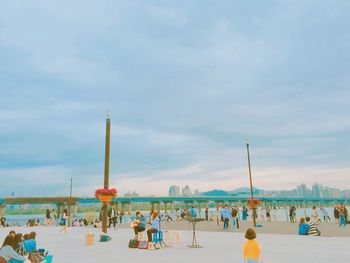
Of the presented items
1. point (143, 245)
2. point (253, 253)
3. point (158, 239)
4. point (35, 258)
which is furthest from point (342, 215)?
point (35, 258)

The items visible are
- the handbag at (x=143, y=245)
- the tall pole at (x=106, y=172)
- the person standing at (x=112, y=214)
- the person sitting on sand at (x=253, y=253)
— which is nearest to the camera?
the person sitting on sand at (x=253, y=253)

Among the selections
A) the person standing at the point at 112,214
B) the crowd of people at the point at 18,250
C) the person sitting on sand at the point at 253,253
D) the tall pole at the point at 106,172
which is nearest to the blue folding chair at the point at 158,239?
the tall pole at the point at 106,172

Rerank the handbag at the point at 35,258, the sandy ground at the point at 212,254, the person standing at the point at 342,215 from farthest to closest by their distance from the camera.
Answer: the person standing at the point at 342,215
the sandy ground at the point at 212,254
the handbag at the point at 35,258

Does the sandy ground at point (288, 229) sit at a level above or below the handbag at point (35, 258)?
below

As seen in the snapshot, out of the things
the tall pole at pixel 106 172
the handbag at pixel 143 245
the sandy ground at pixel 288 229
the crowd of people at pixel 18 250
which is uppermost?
the tall pole at pixel 106 172

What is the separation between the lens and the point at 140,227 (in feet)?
57.9

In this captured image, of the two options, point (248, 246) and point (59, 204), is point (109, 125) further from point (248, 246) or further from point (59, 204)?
point (59, 204)

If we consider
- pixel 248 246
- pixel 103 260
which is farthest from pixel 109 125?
pixel 248 246

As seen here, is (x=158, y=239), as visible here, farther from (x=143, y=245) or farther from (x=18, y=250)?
(x=18, y=250)

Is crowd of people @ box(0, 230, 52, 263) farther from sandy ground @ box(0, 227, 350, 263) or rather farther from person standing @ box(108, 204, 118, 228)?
person standing @ box(108, 204, 118, 228)

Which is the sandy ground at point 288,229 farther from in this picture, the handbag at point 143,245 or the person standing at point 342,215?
the handbag at point 143,245

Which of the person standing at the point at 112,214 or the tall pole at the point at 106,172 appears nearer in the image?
the tall pole at the point at 106,172

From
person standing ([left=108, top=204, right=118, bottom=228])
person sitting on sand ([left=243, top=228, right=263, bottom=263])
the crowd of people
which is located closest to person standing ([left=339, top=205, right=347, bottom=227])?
person standing ([left=108, top=204, right=118, bottom=228])

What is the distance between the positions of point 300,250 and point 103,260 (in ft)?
27.5
